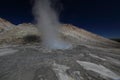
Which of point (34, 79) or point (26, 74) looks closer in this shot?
point (34, 79)

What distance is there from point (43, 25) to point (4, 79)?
2473 centimetres

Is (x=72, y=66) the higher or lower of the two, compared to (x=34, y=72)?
higher

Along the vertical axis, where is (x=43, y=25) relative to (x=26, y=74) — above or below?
above

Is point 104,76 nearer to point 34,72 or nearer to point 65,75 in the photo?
point 65,75

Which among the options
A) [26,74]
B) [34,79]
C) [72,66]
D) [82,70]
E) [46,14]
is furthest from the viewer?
[46,14]

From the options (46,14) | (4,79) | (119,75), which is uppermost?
(46,14)

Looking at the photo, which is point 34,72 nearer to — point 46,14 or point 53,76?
point 53,76

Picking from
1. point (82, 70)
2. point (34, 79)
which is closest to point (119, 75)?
point (82, 70)

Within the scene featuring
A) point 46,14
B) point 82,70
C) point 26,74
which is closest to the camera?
point 26,74

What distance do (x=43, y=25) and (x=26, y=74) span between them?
24106 millimetres

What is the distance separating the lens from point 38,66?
13.2 metres

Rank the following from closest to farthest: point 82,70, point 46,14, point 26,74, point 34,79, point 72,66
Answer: point 34,79
point 26,74
point 82,70
point 72,66
point 46,14

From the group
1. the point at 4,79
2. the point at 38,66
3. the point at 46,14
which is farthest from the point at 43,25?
the point at 4,79

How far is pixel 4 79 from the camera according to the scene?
10844 mm
